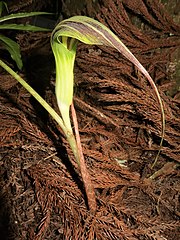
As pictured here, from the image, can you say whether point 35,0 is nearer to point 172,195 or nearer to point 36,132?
point 36,132

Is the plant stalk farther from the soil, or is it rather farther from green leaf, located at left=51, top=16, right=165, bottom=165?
green leaf, located at left=51, top=16, right=165, bottom=165

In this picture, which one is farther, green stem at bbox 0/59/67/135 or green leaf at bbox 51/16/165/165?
green stem at bbox 0/59/67/135

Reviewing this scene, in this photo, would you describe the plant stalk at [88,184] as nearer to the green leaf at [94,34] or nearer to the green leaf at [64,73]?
the green leaf at [64,73]

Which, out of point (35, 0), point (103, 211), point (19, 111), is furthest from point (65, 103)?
point (35, 0)

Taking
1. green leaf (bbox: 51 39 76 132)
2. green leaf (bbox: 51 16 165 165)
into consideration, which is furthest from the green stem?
green leaf (bbox: 51 16 165 165)

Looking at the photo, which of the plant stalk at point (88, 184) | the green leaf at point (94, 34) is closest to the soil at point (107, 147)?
the plant stalk at point (88, 184)

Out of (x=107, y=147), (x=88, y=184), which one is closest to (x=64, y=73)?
(x=88, y=184)

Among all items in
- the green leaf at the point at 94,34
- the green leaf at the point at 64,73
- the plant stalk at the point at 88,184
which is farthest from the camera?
the plant stalk at the point at 88,184

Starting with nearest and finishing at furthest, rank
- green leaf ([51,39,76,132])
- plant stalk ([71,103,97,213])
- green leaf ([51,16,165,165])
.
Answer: green leaf ([51,16,165,165]), green leaf ([51,39,76,132]), plant stalk ([71,103,97,213])

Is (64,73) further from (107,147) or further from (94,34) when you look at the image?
(107,147)
